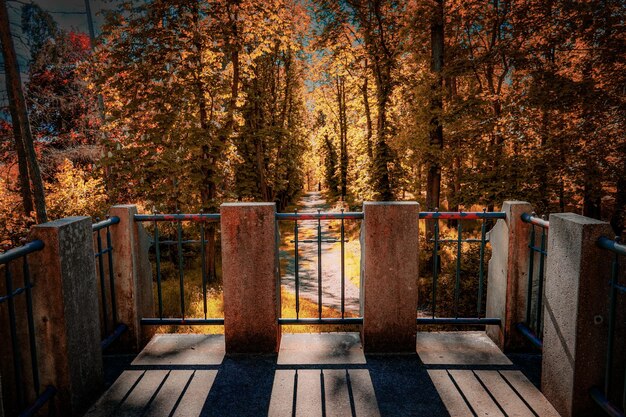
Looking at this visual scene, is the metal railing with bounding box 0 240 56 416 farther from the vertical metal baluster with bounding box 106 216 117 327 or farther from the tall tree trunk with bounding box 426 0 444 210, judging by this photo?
the tall tree trunk with bounding box 426 0 444 210

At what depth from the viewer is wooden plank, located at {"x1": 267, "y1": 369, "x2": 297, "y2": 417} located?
134 inches

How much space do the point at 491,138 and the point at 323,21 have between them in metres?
8.14

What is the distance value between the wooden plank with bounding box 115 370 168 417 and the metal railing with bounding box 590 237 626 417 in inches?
151

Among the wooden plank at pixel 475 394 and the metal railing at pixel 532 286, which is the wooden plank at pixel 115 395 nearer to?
the wooden plank at pixel 475 394

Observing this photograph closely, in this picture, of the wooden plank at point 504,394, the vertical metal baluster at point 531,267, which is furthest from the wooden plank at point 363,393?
the vertical metal baluster at point 531,267

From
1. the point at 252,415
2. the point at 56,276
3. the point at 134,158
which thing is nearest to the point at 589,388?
the point at 252,415

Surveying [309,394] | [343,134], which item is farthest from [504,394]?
[343,134]

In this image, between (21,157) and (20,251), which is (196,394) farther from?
(21,157)

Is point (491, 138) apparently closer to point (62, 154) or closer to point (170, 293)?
point (170, 293)

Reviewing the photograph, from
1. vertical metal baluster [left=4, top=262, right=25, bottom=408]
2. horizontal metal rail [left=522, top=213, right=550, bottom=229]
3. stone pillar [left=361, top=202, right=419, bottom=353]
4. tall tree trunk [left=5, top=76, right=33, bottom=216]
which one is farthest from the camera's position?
tall tree trunk [left=5, top=76, right=33, bottom=216]

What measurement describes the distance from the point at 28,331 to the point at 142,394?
1170 millimetres

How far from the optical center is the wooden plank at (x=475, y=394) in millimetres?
3397

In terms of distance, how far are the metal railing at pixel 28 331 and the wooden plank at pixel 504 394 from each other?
12.9 feet

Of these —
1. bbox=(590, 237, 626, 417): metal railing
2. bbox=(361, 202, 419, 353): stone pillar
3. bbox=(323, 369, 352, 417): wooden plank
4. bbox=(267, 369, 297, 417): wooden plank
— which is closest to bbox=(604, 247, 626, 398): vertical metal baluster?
bbox=(590, 237, 626, 417): metal railing
